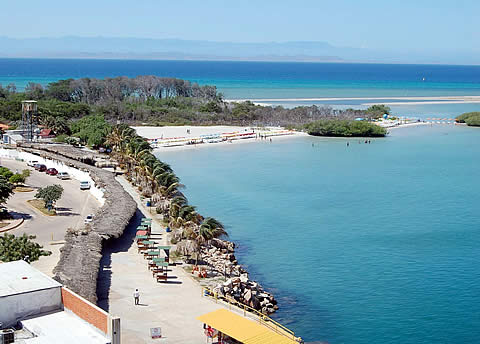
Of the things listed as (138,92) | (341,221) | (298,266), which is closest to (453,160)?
(341,221)

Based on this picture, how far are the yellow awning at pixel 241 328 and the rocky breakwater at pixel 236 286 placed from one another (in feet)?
12.8

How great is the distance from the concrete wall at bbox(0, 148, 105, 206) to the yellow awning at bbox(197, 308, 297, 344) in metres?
22.0

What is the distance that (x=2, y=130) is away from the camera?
236 ft

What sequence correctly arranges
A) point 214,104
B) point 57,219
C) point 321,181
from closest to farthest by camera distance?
point 57,219, point 321,181, point 214,104

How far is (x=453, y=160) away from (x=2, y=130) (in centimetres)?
5296

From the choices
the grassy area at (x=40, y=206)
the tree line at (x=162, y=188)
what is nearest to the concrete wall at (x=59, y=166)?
the tree line at (x=162, y=188)

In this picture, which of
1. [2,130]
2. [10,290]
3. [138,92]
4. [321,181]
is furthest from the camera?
[138,92]

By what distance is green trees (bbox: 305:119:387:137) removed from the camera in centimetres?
9612

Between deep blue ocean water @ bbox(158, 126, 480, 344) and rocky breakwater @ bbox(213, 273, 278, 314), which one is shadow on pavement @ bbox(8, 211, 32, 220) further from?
rocky breakwater @ bbox(213, 273, 278, 314)

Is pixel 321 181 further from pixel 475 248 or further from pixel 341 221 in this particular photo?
pixel 475 248

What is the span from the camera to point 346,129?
9644 cm

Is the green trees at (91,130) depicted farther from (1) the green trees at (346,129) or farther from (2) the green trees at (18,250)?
(2) the green trees at (18,250)

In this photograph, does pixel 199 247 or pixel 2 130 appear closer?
pixel 199 247

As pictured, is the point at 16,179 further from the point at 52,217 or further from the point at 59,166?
the point at 52,217
